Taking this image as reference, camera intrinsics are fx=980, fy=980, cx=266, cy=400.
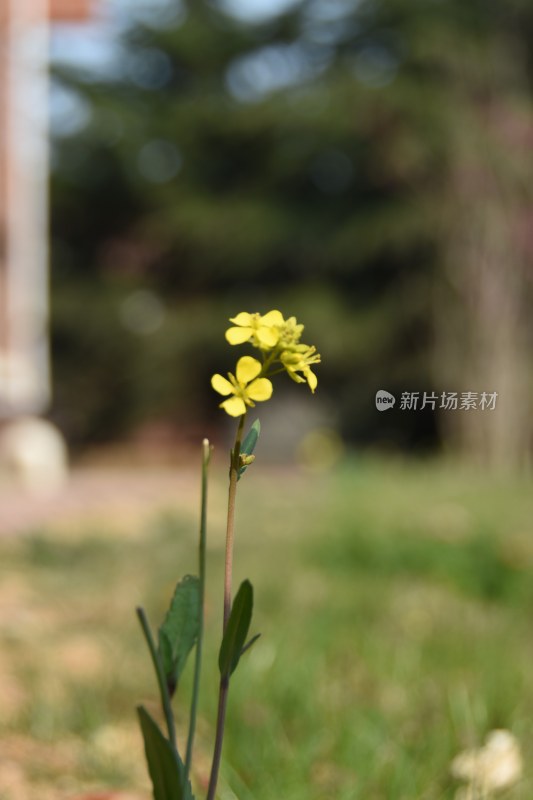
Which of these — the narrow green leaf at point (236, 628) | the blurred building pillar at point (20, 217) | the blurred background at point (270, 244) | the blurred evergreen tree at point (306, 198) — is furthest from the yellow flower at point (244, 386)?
the blurred evergreen tree at point (306, 198)

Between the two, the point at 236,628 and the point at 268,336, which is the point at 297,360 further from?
the point at 236,628

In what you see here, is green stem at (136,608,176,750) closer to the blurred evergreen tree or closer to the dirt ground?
the dirt ground

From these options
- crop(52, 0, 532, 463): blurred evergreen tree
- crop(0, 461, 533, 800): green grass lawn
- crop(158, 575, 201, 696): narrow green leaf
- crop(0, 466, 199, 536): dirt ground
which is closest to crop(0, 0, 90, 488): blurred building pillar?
crop(0, 466, 199, 536): dirt ground

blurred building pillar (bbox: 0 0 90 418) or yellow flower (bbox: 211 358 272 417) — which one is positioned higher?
blurred building pillar (bbox: 0 0 90 418)

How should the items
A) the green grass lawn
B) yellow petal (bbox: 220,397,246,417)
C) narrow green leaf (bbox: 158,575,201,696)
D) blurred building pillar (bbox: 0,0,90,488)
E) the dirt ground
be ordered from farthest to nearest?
blurred building pillar (bbox: 0,0,90,488)
the dirt ground
the green grass lawn
narrow green leaf (bbox: 158,575,201,696)
yellow petal (bbox: 220,397,246,417)

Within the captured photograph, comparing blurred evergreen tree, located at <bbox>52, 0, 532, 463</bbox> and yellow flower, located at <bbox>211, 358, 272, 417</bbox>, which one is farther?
blurred evergreen tree, located at <bbox>52, 0, 532, 463</bbox>

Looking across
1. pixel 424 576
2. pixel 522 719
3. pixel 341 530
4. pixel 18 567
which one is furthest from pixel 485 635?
pixel 18 567

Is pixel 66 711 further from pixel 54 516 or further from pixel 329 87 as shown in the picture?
pixel 329 87
